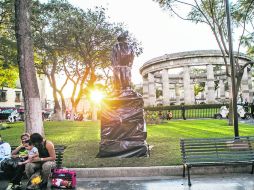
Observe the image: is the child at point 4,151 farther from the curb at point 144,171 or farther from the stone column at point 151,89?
the stone column at point 151,89

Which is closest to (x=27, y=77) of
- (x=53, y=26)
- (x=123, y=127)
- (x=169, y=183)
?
(x=123, y=127)

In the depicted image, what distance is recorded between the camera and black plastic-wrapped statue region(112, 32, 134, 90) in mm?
9320

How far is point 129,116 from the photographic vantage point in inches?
343

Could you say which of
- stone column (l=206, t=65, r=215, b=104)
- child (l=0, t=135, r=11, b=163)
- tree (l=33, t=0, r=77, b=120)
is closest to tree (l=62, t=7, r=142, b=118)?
tree (l=33, t=0, r=77, b=120)

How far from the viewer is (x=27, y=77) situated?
Answer: 8914 mm

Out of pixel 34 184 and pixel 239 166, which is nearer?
pixel 34 184

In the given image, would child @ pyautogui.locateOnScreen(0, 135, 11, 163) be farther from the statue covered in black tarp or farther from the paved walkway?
the statue covered in black tarp

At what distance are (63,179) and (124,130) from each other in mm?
2923

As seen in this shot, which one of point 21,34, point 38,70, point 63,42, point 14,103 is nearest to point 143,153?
point 21,34

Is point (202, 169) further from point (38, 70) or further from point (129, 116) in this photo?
point (38, 70)

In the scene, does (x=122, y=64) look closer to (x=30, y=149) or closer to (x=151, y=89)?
(x=30, y=149)

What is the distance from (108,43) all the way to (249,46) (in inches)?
498

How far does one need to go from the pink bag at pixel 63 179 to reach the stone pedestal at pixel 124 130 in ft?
8.62

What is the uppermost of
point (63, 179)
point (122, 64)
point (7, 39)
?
point (7, 39)
